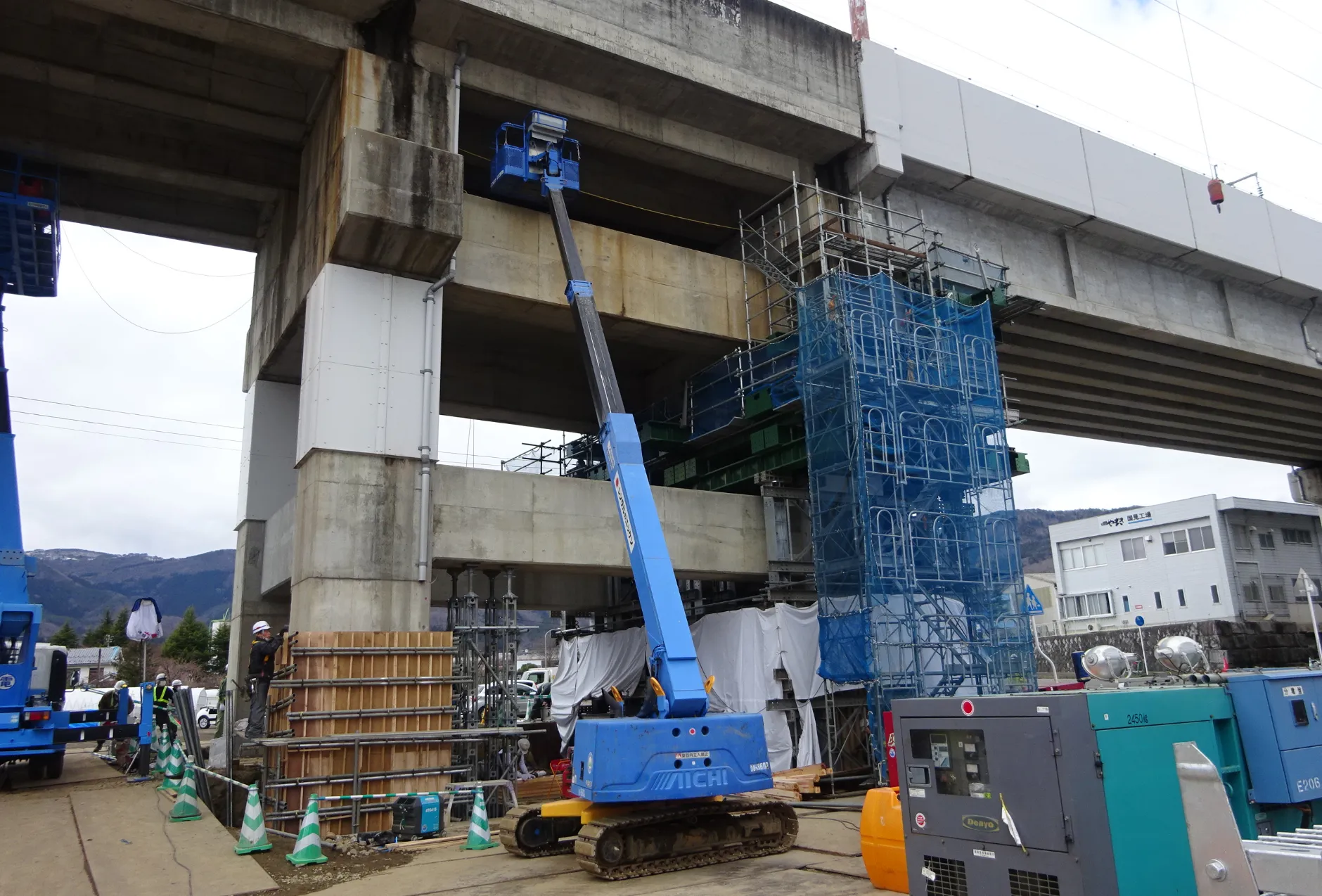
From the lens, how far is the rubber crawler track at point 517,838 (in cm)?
1173

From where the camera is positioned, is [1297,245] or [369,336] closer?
[369,336]

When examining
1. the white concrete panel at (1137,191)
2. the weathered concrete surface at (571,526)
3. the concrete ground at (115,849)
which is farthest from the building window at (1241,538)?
the concrete ground at (115,849)

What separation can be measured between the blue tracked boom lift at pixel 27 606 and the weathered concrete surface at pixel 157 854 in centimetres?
279

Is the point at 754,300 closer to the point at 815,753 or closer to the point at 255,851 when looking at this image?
the point at 815,753

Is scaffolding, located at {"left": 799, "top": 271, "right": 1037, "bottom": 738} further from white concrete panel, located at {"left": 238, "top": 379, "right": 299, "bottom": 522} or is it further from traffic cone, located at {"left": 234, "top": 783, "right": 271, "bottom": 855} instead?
white concrete panel, located at {"left": 238, "top": 379, "right": 299, "bottom": 522}

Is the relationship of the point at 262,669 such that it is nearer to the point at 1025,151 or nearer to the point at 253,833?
the point at 253,833

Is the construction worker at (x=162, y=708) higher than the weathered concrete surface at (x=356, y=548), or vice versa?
the weathered concrete surface at (x=356, y=548)

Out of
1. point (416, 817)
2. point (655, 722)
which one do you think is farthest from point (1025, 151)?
point (416, 817)

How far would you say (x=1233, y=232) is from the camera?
2861 centimetres

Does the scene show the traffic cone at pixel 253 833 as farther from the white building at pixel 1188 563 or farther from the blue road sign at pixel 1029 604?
the white building at pixel 1188 563

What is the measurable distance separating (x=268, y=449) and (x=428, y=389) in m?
7.87

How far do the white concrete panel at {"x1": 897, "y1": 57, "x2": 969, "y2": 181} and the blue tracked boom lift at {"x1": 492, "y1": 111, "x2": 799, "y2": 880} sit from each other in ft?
45.4

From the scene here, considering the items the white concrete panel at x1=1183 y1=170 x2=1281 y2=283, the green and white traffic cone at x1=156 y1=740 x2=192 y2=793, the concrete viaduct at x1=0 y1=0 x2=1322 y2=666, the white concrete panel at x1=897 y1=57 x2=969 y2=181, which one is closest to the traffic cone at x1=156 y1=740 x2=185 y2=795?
the green and white traffic cone at x1=156 y1=740 x2=192 y2=793

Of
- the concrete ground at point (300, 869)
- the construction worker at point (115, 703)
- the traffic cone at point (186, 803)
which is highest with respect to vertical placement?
the construction worker at point (115, 703)
